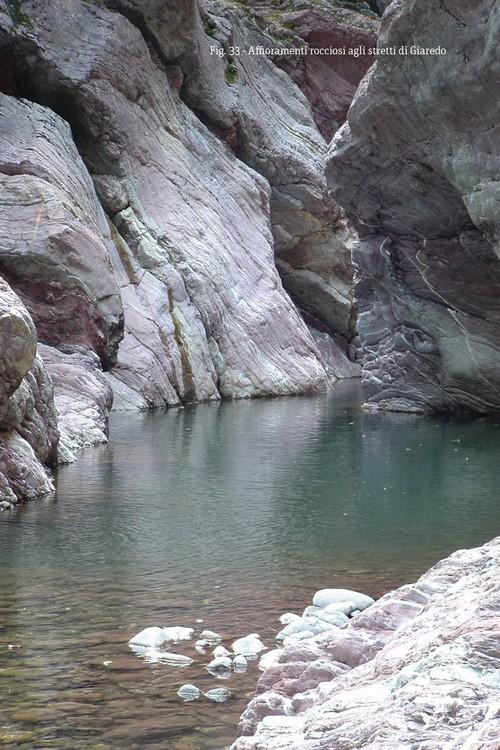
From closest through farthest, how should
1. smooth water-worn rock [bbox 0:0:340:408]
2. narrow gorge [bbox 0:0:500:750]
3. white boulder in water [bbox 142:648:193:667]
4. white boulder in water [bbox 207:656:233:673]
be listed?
narrow gorge [bbox 0:0:500:750], white boulder in water [bbox 207:656:233:673], white boulder in water [bbox 142:648:193:667], smooth water-worn rock [bbox 0:0:340:408]

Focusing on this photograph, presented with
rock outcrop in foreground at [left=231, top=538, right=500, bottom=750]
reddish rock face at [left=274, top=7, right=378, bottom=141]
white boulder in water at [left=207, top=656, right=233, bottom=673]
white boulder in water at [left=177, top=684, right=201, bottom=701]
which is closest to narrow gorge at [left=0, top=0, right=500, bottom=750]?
rock outcrop in foreground at [left=231, top=538, right=500, bottom=750]

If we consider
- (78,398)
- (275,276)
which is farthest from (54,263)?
(275,276)

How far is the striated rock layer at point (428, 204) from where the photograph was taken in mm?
16438

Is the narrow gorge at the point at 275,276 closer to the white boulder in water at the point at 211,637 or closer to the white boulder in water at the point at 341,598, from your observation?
the white boulder in water at the point at 341,598

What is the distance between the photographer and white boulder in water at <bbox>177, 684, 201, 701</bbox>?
5.21m

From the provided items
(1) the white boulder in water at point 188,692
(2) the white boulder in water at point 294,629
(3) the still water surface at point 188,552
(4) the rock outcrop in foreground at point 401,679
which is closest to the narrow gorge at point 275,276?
(4) the rock outcrop in foreground at point 401,679

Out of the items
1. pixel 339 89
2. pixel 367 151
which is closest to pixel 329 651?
pixel 367 151

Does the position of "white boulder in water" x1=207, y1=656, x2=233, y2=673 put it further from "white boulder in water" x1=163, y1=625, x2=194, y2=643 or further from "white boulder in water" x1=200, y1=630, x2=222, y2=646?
"white boulder in water" x1=163, y1=625, x2=194, y2=643

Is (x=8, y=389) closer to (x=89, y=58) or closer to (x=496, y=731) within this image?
(x=496, y=731)

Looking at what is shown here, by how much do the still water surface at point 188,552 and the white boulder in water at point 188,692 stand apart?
0.19ft

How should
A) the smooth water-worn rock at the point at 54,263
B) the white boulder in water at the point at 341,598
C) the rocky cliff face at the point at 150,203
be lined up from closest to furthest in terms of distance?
the white boulder in water at the point at 341,598, the smooth water-worn rock at the point at 54,263, the rocky cliff face at the point at 150,203

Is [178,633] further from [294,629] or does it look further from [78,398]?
[78,398]

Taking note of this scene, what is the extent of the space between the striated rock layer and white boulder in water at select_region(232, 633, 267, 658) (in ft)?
39.5

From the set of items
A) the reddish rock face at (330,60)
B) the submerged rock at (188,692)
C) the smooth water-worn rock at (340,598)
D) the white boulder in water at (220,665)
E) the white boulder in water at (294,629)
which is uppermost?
the reddish rock face at (330,60)
